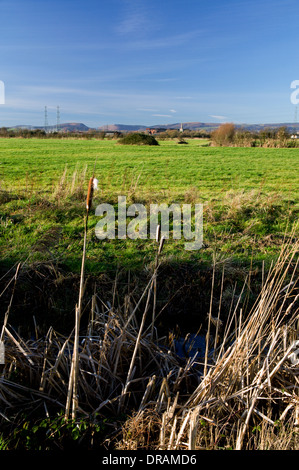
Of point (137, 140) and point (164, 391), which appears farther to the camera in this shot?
point (137, 140)

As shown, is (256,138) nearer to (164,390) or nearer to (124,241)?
(124,241)

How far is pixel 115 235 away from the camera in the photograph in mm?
6398

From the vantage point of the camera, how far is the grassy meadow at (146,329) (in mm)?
2611

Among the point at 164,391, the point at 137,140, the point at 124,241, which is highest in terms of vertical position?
the point at 137,140

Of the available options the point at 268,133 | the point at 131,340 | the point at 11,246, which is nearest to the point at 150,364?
the point at 131,340

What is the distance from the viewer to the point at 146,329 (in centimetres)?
365

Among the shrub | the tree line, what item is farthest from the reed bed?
the shrub

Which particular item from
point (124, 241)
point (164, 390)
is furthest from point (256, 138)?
point (164, 390)

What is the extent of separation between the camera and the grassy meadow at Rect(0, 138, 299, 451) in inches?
103

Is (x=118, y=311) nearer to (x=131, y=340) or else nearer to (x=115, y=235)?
(x=131, y=340)

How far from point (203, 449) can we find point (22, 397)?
143cm

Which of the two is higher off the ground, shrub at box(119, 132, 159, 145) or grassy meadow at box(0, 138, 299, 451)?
shrub at box(119, 132, 159, 145)

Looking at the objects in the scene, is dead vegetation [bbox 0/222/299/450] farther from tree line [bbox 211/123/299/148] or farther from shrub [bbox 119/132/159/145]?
shrub [bbox 119/132/159/145]

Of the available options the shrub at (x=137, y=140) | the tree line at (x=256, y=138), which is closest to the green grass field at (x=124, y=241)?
the tree line at (x=256, y=138)
